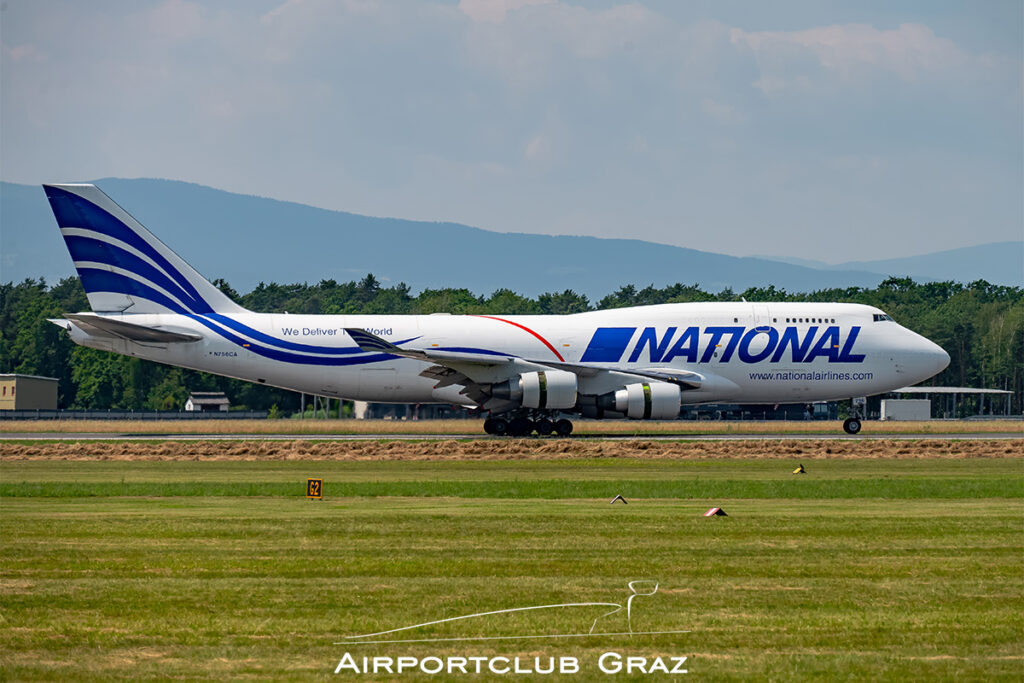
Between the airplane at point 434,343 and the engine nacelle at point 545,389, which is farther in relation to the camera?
the airplane at point 434,343

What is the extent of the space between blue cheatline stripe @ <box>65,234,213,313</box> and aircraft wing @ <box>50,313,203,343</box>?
179cm

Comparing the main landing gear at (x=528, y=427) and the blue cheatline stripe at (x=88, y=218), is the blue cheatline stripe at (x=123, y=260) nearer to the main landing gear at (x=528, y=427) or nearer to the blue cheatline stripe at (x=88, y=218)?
the blue cheatline stripe at (x=88, y=218)

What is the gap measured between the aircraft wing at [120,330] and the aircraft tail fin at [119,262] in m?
1.57

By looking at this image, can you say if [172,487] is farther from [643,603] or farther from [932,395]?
[932,395]

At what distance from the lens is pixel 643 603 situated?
11.5m

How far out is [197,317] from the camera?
45.2 metres

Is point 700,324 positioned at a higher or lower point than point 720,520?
higher

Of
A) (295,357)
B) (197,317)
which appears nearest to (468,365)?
(295,357)

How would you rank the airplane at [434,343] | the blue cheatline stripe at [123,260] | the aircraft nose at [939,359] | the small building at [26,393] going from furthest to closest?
the small building at [26,393] < the aircraft nose at [939,359] < the blue cheatline stripe at [123,260] < the airplane at [434,343]

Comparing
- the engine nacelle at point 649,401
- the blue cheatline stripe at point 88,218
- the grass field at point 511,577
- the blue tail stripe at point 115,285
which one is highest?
the blue cheatline stripe at point 88,218

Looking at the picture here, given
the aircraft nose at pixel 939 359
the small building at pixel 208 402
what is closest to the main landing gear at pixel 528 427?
the aircraft nose at pixel 939 359

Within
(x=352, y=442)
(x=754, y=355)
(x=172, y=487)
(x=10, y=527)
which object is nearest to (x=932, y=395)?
(x=754, y=355)

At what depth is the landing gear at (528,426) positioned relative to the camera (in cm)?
4450

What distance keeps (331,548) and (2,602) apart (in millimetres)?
4253
